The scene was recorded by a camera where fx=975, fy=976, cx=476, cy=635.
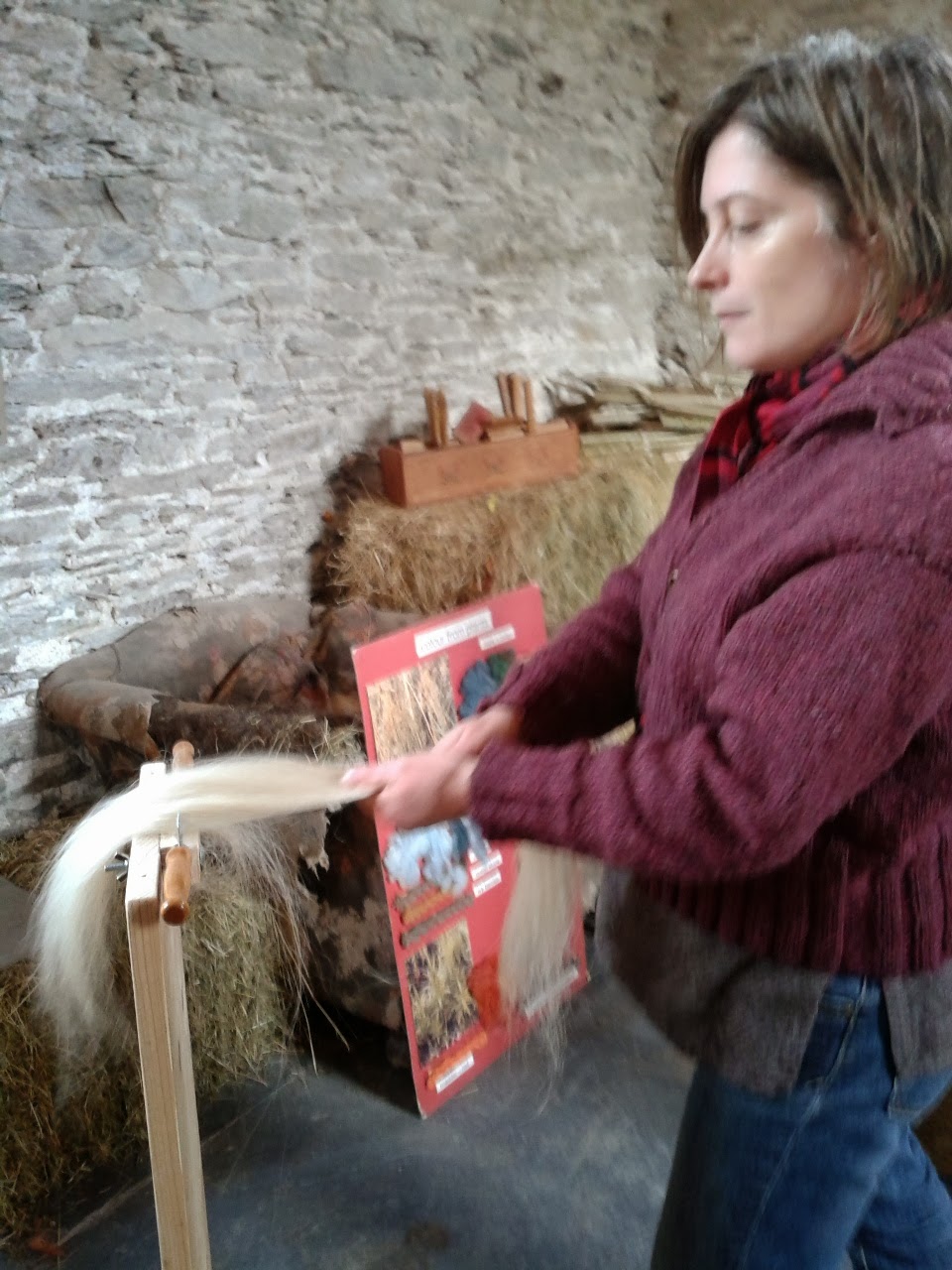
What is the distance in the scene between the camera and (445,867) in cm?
206

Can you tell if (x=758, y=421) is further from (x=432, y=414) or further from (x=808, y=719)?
(x=432, y=414)

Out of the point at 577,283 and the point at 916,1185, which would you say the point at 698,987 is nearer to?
the point at 916,1185

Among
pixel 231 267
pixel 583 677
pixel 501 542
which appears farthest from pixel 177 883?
pixel 231 267

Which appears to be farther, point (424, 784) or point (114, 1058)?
point (114, 1058)

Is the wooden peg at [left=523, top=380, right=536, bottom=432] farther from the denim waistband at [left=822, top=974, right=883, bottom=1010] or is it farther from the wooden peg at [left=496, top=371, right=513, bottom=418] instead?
the denim waistband at [left=822, top=974, right=883, bottom=1010]

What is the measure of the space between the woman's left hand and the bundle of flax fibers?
83cm

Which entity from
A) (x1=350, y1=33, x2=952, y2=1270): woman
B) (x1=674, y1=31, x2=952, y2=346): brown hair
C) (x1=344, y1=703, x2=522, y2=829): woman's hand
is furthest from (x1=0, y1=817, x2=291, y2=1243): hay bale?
(x1=674, y1=31, x2=952, y2=346): brown hair

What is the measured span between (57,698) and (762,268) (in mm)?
1959

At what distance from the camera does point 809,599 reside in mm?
737

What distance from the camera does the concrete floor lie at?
178 centimetres

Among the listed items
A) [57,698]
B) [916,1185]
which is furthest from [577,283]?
[916,1185]

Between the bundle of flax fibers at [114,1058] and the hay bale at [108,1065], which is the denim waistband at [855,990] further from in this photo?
the hay bale at [108,1065]

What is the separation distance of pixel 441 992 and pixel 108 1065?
0.67m

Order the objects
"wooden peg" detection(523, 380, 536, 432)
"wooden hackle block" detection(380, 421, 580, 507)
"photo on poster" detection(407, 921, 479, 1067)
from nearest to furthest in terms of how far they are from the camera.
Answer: "photo on poster" detection(407, 921, 479, 1067)
"wooden hackle block" detection(380, 421, 580, 507)
"wooden peg" detection(523, 380, 536, 432)
